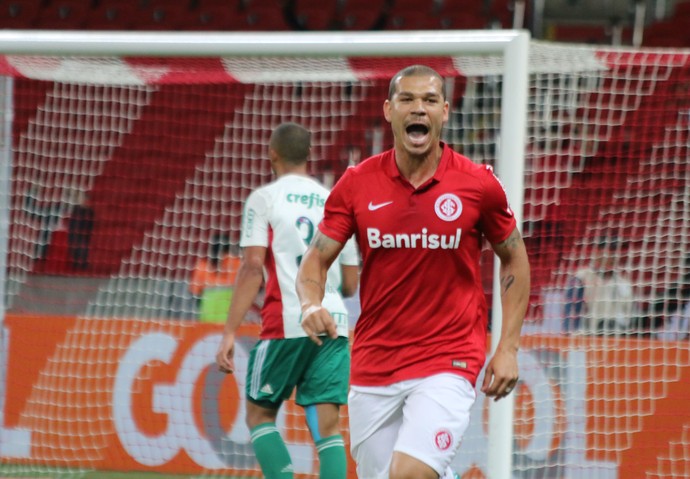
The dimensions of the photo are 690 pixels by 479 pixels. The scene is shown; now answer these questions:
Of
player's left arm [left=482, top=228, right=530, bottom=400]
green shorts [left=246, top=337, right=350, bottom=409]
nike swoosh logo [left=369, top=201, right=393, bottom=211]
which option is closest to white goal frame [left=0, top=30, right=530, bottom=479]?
green shorts [left=246, top=337, right=350, bottom=409]

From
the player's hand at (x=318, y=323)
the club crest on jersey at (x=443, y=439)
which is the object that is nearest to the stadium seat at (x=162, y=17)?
the player's hand at (x=318, y=323)

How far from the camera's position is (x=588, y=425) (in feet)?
22.4

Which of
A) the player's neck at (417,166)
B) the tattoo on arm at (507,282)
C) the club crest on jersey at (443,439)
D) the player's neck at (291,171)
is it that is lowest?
the club crest on jersey at (443,439)

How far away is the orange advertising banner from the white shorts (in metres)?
2.91

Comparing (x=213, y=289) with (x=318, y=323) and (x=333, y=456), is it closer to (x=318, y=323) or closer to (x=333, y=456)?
(x=333, y=456)

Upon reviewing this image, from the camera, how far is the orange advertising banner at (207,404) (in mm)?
6785

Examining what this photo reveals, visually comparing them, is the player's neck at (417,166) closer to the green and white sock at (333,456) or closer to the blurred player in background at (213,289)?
the green and white sock at (333,456)

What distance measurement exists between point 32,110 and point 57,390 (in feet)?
8.51

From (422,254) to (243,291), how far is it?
5.56ft

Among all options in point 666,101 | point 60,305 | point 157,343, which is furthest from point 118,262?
point 666,101

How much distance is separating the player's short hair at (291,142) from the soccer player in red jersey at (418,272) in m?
1.39

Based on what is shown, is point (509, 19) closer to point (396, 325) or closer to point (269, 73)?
point (269, 73)

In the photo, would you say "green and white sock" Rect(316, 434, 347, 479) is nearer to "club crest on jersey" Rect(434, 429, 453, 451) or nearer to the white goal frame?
the white goal frame

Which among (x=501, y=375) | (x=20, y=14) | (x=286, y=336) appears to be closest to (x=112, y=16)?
(x=20, y=14)
